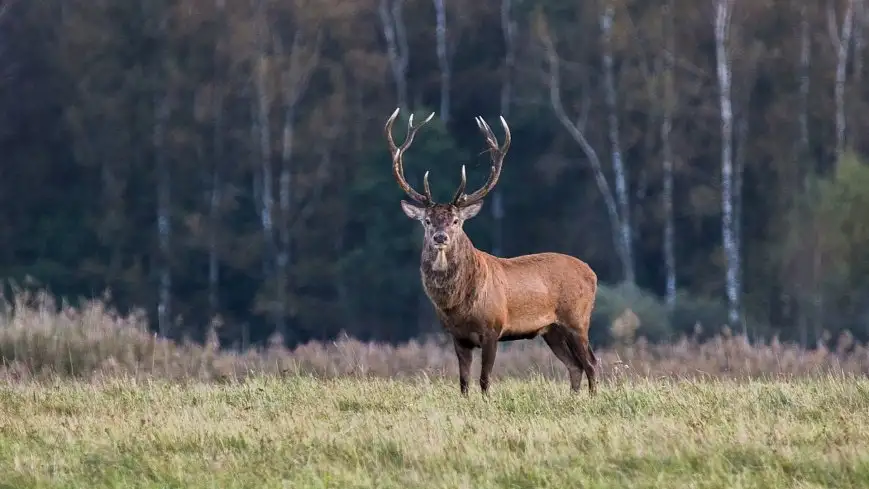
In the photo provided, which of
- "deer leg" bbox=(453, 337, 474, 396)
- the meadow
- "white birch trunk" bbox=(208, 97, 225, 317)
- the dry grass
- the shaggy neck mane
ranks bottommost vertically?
"white birch trunk" bbox=(208, 97, 225, 317)

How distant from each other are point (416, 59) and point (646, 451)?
101 feet

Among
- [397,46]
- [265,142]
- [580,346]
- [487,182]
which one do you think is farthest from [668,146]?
[487,182]

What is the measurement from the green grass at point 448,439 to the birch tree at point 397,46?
26.2 m

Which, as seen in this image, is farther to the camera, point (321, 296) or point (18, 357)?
point (321, 296)

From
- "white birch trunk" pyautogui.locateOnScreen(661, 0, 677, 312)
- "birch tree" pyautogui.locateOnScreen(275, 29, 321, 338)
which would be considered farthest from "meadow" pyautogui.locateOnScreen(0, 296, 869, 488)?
"birch tree" pyautogui.locateOnScreen(275, 29, 321, 338)

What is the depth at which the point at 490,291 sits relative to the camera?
13.5 metres

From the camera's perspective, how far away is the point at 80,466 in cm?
979

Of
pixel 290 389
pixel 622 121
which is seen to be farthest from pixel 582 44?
pixel 290 389

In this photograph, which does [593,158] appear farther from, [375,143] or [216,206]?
[216,206]

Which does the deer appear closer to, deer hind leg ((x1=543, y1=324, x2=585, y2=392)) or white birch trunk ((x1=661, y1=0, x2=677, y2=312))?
deer hind leg ((x1=543, y1=324, x2=585, y2=392))

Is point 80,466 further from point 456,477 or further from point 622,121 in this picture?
point 622,121

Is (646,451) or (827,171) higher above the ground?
(646,451)

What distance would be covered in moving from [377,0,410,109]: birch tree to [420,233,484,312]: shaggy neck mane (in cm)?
2495

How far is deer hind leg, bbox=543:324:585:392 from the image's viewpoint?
46.2ft
